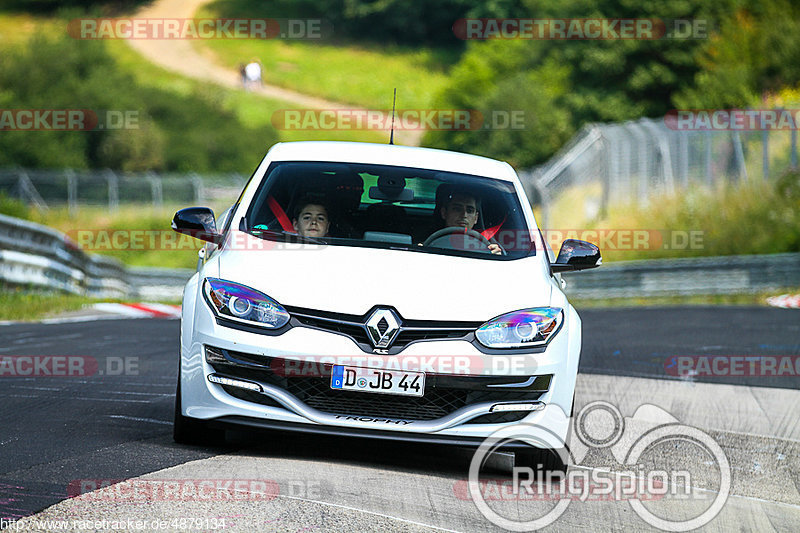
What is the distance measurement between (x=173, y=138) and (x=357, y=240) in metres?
54.7

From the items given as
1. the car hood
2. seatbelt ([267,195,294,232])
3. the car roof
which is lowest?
the car hood

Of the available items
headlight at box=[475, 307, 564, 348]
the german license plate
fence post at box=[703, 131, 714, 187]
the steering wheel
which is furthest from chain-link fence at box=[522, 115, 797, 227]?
the german license plate

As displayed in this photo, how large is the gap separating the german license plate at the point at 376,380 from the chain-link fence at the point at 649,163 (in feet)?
67.0

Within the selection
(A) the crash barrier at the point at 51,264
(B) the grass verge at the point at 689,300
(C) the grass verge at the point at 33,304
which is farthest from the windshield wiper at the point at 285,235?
(B) the grass verge at the point at 689,300

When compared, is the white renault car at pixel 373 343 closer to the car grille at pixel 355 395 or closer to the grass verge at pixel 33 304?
the car grille at pixel 355 395

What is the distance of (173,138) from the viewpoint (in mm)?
59844

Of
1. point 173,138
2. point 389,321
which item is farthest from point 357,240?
point 173,138

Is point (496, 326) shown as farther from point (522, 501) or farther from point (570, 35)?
point (570, 35)

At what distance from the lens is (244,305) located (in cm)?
586

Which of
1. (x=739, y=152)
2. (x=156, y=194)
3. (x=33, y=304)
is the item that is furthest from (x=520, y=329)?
(x=156, y=194)

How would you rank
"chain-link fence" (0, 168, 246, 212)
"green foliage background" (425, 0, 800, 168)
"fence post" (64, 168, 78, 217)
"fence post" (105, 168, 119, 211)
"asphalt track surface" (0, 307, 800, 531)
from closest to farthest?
1. "asphalt track surface" (0, 307, 800, 531)
2. "fence post" (64, 168, 78, 217)
3. "chain-link fence" (0, 168, 246, 212)
4. "fence post" (105, 168, 119, 211)
5. "green foliage background" (425, 0, 800, 168)

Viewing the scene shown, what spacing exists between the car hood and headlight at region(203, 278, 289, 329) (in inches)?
1.6

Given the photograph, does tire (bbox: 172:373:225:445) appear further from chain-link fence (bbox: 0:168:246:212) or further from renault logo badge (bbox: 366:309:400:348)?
chain-link fence (bbox: 0:168:246:212)

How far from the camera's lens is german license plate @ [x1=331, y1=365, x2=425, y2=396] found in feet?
18.8
